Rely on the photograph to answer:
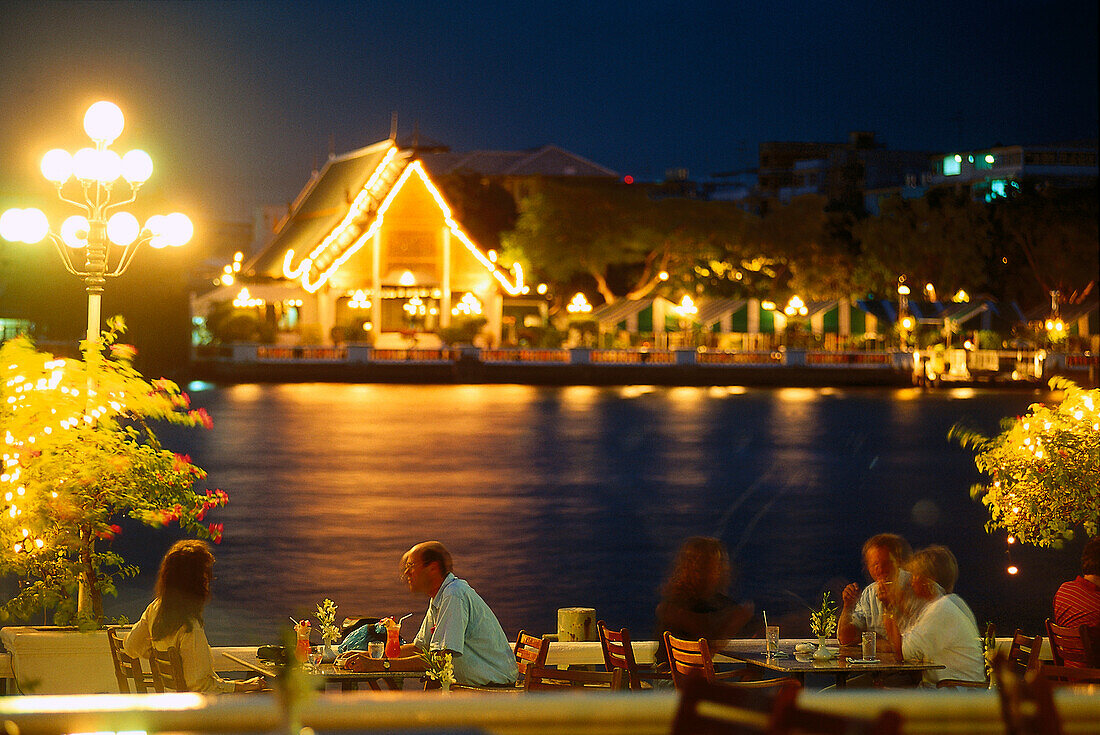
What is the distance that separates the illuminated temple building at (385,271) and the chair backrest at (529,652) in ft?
144

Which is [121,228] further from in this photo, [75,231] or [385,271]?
[385,271]

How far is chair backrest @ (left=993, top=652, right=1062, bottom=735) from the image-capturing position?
2.03 meters

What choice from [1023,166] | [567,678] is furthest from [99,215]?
[1023,166]

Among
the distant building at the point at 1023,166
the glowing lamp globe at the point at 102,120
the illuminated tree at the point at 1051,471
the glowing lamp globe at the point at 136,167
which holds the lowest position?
the illuminated tree at the point at 1051,471

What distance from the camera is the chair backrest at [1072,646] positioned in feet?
19.9

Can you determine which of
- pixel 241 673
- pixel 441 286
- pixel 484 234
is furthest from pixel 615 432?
pixel 484 234

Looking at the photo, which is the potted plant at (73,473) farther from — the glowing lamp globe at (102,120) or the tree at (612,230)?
the tree at (612,230)

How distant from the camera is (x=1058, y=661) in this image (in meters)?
6.35

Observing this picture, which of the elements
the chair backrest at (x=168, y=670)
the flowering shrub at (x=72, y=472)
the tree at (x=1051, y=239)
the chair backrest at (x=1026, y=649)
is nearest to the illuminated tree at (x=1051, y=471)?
the chair backrest at (x=1026, y=649)

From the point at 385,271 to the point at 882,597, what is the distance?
47.5m

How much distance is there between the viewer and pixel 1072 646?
245 inches

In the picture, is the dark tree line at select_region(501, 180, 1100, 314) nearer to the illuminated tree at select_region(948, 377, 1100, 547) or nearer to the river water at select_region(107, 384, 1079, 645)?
the river water at select_region(107, 384, 1079, 645)

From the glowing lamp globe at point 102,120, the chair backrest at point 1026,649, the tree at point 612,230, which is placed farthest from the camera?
the tree at point 612,230

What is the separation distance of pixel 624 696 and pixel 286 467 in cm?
1949
